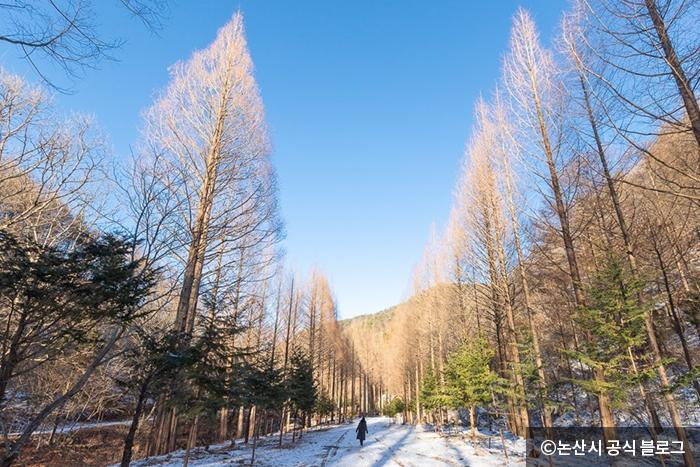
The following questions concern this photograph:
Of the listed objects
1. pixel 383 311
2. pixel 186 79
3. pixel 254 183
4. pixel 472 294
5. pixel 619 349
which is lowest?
pixel 619 349

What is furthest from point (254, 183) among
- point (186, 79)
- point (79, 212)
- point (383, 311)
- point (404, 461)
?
point (383, 311)

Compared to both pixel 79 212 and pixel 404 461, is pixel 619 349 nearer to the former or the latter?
pixel 404 461

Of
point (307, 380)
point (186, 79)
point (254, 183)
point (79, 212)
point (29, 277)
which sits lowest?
point (307, 380)

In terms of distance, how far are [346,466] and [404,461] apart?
1779 millimetres

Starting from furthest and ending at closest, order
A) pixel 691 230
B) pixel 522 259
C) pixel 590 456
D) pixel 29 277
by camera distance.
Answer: pixel 691 230, pixel 522 259, pixel 590 456, pixel 29 277

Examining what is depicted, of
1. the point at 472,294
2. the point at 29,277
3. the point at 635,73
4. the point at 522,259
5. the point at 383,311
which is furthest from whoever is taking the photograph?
the point at 383,311

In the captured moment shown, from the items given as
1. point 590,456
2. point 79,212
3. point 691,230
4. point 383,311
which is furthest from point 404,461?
point 383,311

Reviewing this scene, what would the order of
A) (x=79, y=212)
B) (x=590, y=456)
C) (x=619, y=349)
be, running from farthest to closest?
(x=590, y=456), (x=79, y=212), (x=619, y=349)

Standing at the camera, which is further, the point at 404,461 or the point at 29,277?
the point at 404,461

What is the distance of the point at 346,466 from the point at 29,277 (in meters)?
8.32

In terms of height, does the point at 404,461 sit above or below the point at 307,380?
below

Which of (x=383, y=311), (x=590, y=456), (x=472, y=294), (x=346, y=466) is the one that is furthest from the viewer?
(x=383, y=311)

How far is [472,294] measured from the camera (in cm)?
1489

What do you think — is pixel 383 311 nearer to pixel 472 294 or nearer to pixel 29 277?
pixel 472 294
